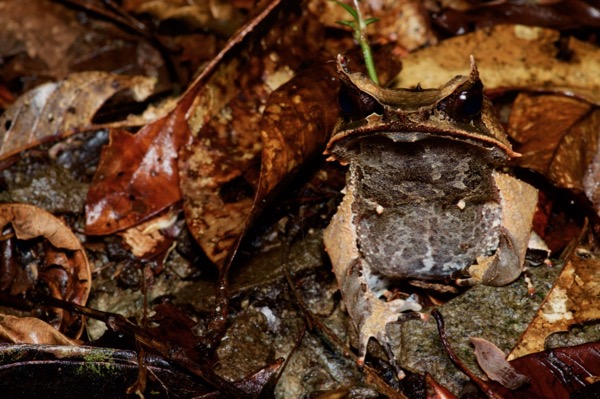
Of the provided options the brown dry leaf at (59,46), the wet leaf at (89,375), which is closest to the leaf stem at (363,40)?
the wet leaf at (89,375)

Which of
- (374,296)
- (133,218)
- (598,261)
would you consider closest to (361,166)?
(374,296)

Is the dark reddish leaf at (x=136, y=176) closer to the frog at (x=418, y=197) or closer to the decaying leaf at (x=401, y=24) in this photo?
the frog at (x=418, y=197)

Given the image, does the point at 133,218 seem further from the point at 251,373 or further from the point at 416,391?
the point at 416,391

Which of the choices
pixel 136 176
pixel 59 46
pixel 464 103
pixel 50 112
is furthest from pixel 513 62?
pixel 59 46

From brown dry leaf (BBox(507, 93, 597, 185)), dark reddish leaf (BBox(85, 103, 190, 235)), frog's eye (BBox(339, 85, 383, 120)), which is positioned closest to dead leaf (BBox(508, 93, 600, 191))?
brown dry leaf (BBox(507, 93, 597, 185))

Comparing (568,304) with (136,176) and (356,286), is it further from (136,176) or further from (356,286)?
(136,176)

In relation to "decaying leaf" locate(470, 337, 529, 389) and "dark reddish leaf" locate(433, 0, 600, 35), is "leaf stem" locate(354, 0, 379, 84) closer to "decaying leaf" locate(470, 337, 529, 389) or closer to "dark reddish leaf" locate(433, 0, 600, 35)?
"dark reddish leaf" locate(433, 0, 600, 35)
